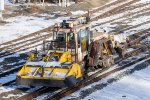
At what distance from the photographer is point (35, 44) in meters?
28.5

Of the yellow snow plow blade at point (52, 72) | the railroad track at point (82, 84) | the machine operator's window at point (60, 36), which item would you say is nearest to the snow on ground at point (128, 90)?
the railroad track at point (82, 84)

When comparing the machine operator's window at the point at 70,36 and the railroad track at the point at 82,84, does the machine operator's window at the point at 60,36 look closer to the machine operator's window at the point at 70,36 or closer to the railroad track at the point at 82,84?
the machine operator's window at the point at 70,36

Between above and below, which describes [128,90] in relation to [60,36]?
below

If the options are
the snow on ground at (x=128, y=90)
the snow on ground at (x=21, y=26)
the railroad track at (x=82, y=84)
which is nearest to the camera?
the snow on ground at (x=128, y=90)

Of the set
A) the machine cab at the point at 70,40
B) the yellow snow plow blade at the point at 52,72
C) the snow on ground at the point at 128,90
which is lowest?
the snow on ground at the point at 128,90

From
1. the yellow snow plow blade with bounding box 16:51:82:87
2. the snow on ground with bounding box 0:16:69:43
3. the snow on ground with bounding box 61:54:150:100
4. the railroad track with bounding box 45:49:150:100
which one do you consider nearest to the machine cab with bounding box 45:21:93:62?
the yellow snow plow blade with bounding box 16:51:82:87

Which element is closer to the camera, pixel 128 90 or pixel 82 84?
pixel 128 90

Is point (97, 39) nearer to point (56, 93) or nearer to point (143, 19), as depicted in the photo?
point (56, 93)

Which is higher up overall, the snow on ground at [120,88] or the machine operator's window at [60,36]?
the machine operator's window at [60,36]

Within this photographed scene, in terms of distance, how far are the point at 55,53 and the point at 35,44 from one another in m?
10.1

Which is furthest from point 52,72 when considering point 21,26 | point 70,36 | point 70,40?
point 21,26

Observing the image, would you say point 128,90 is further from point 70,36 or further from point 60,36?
point 60,36

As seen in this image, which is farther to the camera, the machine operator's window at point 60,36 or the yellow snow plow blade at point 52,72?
the machine operator's window at point 60,36

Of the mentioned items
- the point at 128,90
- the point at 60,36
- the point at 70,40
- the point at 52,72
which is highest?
the point at 60,36
